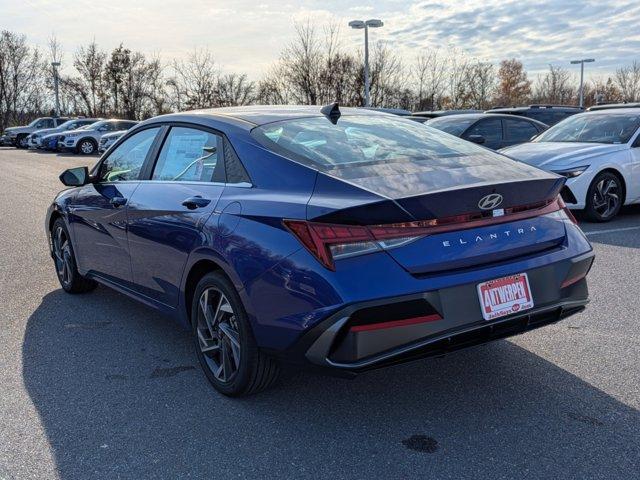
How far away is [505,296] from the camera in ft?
9.66

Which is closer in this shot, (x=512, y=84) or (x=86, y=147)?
(x=86, y=147)

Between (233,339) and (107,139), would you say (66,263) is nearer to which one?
(233,339)

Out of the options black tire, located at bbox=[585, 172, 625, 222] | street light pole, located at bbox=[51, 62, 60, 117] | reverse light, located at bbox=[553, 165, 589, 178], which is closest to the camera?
reverse light, located at bbox=[553, 165, 589, 178]

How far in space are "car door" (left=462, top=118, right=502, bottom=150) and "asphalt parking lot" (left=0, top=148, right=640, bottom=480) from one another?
23.9 feet

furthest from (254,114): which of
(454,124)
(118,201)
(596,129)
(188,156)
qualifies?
(454,124)

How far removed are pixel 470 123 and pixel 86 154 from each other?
22.6 metres

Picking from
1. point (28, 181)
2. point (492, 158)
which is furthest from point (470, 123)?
point (28, 181)

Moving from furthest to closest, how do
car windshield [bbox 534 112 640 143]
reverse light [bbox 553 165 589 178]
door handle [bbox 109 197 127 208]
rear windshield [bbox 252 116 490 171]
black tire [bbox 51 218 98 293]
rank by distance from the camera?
car windshield [bbox 534 112 640 143]
reverse light [bbox 553 165 589 178]
black tire [bbox 51 218 98 293]
door handle [bbox 109 197 127 208]
rear windshield [bbox 252 116 490 171]

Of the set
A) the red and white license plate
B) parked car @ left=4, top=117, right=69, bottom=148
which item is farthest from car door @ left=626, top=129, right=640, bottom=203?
parked car @ left=4, top=117, right=69, bottom=148

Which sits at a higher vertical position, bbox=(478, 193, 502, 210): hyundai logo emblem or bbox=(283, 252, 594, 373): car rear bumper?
bbox=(478, 193, 502, 210): hyundai logo emblem

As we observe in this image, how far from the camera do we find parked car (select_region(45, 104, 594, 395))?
9.01 feet

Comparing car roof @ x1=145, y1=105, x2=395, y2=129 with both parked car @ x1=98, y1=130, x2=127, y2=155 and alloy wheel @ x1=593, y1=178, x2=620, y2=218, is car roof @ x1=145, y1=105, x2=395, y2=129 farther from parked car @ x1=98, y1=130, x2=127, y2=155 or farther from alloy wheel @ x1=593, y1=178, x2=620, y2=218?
parked car @ x1=98, y1=130, x2=127, y2=155

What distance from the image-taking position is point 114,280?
4711 mm

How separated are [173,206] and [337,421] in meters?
1.61
